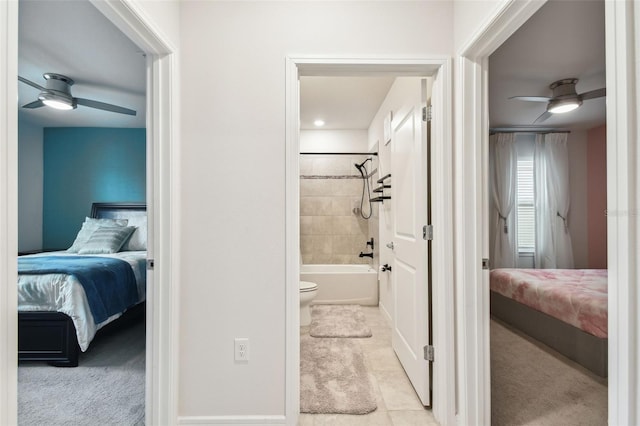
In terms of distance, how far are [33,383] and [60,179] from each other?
322cm

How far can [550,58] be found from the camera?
252 cm

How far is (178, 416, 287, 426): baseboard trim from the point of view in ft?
5.45

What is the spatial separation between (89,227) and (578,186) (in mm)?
6496

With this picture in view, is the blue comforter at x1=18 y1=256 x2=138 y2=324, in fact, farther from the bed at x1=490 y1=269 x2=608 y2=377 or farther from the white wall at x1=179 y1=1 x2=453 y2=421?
the bed at x1=490 y1=269 x2=608 y2=377

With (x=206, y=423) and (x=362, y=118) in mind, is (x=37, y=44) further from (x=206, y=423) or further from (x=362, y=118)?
(x=362, y=118)

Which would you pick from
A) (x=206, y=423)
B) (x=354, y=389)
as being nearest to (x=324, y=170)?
(x=354, y=389)

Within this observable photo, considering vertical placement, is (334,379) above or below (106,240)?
below

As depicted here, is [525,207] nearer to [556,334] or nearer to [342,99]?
[556,334]

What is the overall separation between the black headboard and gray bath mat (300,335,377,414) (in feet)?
9.76

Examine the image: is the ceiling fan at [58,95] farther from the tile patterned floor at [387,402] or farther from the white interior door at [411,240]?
the tile patterned floor at [387,402]

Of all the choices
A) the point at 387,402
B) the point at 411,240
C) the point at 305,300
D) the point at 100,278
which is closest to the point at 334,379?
the point at 387,402

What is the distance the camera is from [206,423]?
1.67 meters

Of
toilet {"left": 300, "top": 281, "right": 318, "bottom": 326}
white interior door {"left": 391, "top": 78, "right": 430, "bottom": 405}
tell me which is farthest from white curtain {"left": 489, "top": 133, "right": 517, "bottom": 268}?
toilet {"left": 300, "top": 281, "right": 318, "bottom": 326}

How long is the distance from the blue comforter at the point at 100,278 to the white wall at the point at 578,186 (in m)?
5.54
